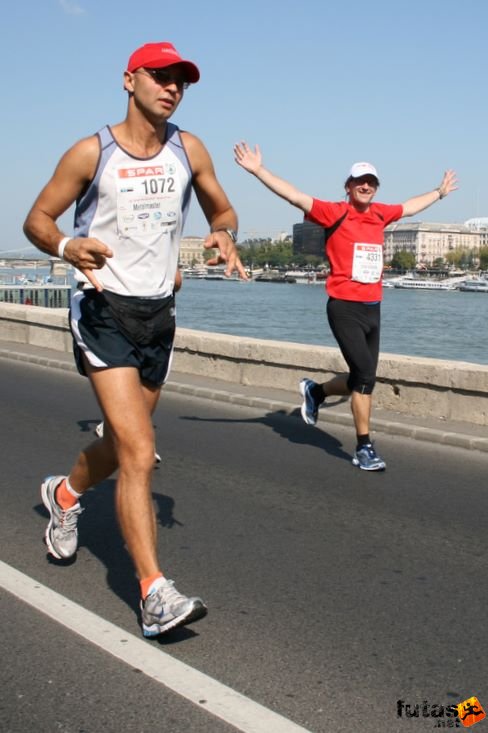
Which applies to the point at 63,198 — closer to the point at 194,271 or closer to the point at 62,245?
the point at 62,245

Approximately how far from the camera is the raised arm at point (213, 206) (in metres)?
4.19

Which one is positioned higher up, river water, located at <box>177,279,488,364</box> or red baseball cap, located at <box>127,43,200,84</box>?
red baseball cap, located at <box>127,43,200,84</box>

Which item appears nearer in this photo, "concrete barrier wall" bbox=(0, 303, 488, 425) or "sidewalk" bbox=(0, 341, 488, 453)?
"sidewalk" bbox=(0, 341, 488, 453)

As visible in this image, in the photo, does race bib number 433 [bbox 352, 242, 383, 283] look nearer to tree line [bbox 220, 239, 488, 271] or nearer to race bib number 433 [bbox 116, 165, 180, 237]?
race bib number 433 [bbox 116, 165, 180, 237]

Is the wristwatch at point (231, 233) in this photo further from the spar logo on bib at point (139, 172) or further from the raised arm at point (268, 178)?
the raised arm at point (268, 178)

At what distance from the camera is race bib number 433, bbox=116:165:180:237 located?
409 cm

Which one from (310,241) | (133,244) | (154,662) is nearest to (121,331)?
(133,244)

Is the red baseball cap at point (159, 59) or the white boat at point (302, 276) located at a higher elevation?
the red baseball cap at point (159, 59)

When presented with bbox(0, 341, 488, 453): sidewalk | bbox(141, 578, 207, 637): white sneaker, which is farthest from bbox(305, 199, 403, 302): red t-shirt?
bbox(141, 578, 207, 637): white sneaker

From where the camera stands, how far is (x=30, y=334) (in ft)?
56.5

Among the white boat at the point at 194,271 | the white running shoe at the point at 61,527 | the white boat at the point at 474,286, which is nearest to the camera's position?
the white running shoe at the point at 61,527

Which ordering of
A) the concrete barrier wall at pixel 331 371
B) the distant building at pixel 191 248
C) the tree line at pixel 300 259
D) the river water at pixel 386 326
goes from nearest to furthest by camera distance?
the distant building at pixel 191 248, the concrete barrier wall at pixel 331 371, the river water at pixel 386 326, the tree line at pixel 300 259

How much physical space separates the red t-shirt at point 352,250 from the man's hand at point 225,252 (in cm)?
332

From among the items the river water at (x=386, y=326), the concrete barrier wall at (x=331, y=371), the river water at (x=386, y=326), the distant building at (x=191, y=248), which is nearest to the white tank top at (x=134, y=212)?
the distant building at (x=191, y=248)
